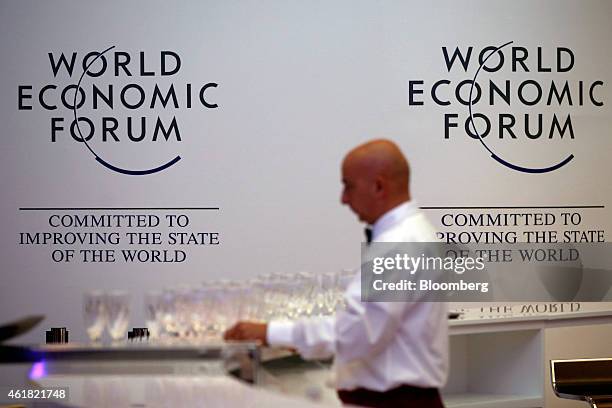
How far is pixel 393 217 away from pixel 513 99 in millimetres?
3190

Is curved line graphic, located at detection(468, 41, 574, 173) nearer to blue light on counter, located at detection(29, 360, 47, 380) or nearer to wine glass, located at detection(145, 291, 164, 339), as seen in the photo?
wine glass, located at detection(145, 291, 164, 339)

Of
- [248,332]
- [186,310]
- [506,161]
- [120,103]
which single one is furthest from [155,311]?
[506,161]

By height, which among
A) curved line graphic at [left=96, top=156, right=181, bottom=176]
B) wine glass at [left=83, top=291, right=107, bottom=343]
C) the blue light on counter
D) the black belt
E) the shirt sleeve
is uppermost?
curved line graphic at [left=96, top=156, right=181, bottom=176]

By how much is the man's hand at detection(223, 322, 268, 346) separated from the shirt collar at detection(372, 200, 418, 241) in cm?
44

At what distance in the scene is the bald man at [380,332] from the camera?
2799 mm

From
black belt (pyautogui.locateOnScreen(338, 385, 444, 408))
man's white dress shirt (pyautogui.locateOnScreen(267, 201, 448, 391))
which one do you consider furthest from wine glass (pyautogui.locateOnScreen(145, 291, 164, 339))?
black belt (pyautogui.locateOnScreen(338, 385, 444, 408))

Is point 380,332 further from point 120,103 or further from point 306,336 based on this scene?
point 120,103

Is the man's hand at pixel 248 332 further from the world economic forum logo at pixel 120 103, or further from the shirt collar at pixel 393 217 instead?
the world economic forum logo at pixel 120 103

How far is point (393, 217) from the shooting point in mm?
2965

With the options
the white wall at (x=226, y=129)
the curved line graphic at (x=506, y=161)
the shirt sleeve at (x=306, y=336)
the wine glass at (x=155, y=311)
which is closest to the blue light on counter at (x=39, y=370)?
the wine glass at (x=155, y=311)

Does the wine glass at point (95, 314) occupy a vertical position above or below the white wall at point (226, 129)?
below

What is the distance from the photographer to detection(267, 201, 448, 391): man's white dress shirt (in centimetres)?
278

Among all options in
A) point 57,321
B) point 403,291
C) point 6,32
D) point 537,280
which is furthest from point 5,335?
point 537,280

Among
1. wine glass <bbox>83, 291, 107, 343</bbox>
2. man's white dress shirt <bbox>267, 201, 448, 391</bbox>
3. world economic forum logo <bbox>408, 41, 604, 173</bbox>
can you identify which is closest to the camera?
man's white dress shirt <bbox>267, 201, 448, 391</bbox>
